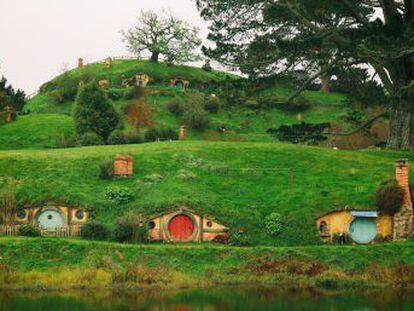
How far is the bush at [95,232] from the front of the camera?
43013 mm

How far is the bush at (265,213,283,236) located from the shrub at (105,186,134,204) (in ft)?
28.1

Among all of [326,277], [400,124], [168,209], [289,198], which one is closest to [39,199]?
[168,209]

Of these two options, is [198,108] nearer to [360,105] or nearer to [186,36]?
[186,36]

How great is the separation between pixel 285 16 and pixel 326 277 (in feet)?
58.8

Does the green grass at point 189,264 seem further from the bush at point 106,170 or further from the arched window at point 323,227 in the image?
the bush at point 106,170

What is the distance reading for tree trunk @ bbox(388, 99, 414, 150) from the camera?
5134cm

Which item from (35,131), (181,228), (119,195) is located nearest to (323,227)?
(181,228)

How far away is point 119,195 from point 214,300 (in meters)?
15.5

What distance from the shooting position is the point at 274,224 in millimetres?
43812

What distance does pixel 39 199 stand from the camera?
151ft

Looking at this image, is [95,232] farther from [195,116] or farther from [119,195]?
[195,116]

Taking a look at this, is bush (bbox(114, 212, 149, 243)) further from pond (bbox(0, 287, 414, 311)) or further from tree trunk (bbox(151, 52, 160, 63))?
tree trunk (bbox(151, 52, 160, 63))

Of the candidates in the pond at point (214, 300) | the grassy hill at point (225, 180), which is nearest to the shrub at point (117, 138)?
the grassy hill at point (225, 180)

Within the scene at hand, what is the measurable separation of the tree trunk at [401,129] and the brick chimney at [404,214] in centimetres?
796
